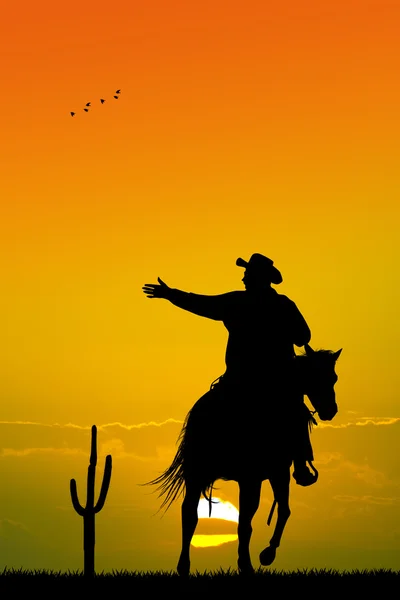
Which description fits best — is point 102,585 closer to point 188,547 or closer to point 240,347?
point 188,547

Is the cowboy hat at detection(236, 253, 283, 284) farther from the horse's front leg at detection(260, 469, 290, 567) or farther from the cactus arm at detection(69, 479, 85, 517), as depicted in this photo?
the cactus arm at detection(69, 479, 85, 517)

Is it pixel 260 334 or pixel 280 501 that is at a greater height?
pixel 260 334

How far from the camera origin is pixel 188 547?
13820 millimetres

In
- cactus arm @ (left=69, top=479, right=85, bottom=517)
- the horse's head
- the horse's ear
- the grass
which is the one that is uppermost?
the horse's ear

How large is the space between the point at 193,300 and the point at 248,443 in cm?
191

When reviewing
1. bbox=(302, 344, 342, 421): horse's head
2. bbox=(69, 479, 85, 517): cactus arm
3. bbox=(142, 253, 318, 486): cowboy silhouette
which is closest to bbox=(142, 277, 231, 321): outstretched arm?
bbox=(142, 253, 318, 486): cowboy silhouette

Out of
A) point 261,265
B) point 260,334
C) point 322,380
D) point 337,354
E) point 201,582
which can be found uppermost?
point 261,265

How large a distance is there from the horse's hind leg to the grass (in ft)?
0.57

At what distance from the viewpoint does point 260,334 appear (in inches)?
565

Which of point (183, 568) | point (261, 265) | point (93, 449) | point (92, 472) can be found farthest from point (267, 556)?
point (261, 265)

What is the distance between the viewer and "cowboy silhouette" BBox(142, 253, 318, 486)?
14.2 metres

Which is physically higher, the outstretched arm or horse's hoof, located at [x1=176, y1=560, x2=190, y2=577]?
the outstretched arm

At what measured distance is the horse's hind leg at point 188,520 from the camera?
45.0 ft

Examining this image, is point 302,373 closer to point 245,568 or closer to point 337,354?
point 337,354
